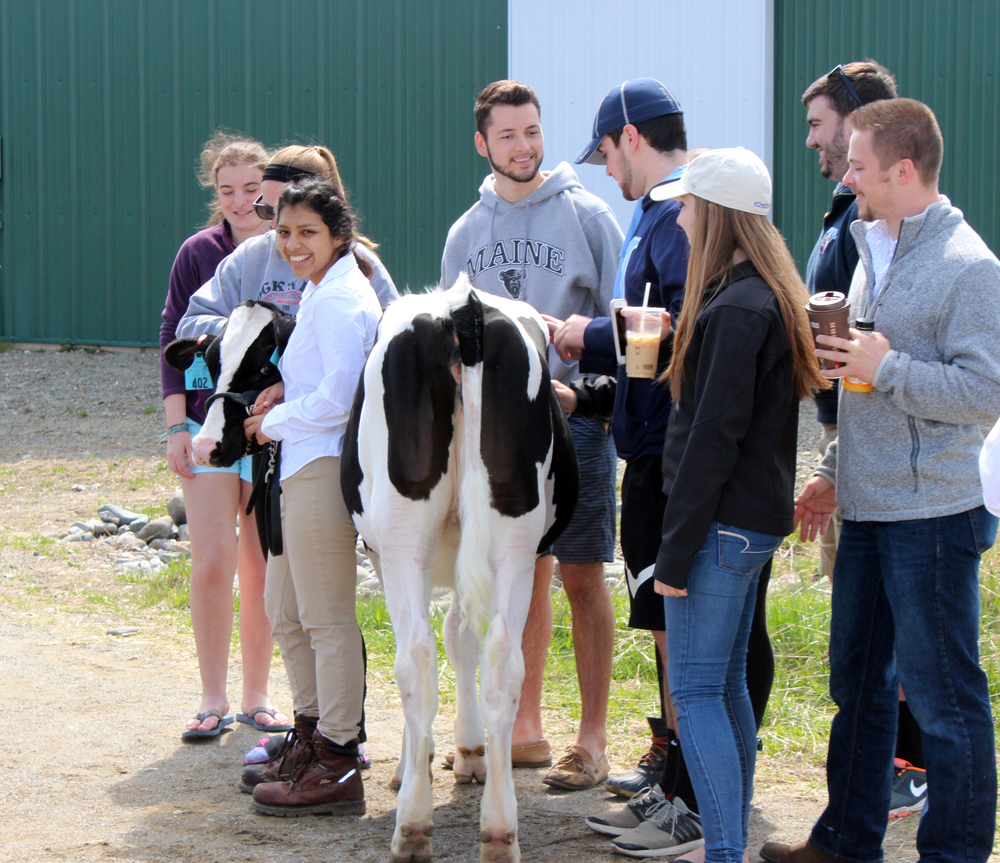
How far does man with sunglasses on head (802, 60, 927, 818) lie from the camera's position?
369 centimetres

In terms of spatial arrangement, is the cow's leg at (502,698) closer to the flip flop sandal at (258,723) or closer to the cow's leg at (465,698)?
the cow's leg at (465,698)

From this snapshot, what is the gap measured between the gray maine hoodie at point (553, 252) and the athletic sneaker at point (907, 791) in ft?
6.09

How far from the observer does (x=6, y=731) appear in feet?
14.4

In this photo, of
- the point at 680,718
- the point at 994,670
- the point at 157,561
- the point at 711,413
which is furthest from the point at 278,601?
the point at 157,561

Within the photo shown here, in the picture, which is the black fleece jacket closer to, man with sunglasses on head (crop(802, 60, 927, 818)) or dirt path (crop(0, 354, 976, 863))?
man with sunglasses on head (crop(802, 60, 927, 818))

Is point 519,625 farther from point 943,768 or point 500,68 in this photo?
point 500,68

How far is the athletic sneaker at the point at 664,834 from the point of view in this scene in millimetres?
3268

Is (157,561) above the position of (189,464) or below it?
below

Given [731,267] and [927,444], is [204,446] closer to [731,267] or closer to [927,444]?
[731,267]

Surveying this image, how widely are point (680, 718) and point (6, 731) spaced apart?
2968 millimetres

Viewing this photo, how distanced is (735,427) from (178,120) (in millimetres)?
12485

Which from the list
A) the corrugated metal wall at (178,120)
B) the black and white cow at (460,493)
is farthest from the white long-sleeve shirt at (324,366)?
the corrugated metal wall at (178,120)

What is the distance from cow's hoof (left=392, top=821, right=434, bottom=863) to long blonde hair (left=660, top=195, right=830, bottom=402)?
149 centimetres

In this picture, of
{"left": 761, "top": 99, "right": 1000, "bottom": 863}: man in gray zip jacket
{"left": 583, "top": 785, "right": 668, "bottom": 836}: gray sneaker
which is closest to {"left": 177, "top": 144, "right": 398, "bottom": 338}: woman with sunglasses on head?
{"left": 761, "top": 99, "right": 1000, "bottom": 863}: man in gray zip jacket
